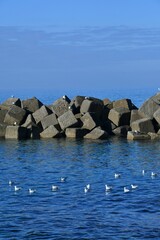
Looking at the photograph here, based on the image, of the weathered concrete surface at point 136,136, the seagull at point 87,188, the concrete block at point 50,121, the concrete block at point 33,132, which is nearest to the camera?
the seagull at point 87,188

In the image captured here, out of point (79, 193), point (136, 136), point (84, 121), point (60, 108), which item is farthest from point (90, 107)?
point (79, 193)

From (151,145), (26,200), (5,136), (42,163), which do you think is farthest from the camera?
(5,136)

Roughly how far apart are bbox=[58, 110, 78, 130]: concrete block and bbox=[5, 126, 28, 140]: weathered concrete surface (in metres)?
2.54

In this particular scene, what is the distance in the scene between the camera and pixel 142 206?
76.4ft

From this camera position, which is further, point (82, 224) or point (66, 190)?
point (66, 190)

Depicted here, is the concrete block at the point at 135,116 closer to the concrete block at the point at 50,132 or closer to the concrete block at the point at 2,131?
the concrete block at the point at 50,132

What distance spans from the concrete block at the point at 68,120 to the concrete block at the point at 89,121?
611mm

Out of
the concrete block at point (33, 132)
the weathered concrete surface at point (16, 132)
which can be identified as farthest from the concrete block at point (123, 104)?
the weathered concrete surface at point (16, 132)

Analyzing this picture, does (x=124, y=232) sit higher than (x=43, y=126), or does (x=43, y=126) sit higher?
(x=43, y=126)

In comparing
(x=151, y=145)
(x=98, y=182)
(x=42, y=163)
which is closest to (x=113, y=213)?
(x=98, y=182)

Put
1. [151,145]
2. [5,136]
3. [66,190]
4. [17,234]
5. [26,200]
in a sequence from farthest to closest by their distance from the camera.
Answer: [5,136] → [151,145] → [66,190] → [26,200] → [17,234]

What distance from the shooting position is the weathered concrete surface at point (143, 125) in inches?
1683

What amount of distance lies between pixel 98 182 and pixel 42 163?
21.1 feet

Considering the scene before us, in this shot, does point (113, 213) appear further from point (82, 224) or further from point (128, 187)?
point (128, 187)
